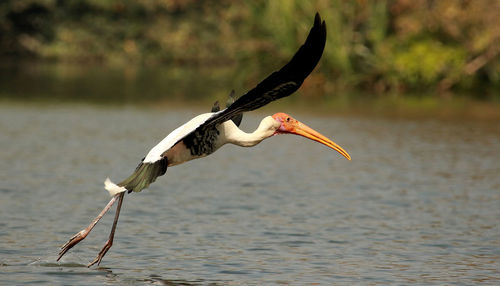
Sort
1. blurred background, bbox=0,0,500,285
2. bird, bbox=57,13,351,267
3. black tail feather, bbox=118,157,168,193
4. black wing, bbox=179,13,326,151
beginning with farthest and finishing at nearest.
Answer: blurred background, bbox=0,0,500,285 < black tail feather, bbox=118,157,168,193 < bird, bbox=57,13,351,267 < black wing, bbox=179,13,326,151

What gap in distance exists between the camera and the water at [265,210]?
10.2 metres

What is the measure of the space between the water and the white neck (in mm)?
Answer: 1177

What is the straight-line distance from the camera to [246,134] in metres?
10.1

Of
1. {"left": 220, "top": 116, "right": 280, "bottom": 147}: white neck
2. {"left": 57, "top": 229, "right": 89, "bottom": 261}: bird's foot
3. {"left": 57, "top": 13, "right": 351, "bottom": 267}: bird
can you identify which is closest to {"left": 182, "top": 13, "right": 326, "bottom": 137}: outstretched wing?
{"left": 57, "top": 13, "right": 351, "bottom": 267}: bird

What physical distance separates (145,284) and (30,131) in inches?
520

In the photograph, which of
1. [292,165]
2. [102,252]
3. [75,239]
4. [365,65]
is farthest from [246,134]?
[365,65]

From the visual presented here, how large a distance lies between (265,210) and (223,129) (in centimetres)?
394

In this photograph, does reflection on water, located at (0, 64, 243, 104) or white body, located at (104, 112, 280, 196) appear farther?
reflection on water, located at (0, 64, 243, 104)

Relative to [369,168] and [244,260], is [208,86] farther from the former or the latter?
[244,260]

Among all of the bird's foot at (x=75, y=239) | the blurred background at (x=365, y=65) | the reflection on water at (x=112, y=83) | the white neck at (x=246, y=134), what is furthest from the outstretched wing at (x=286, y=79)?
the reflection on water at (x=112, y=83)

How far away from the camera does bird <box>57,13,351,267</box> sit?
349 inches

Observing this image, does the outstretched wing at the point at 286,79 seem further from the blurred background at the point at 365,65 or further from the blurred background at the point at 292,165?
the blurred background at the point at 365,65

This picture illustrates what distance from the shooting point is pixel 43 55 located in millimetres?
52344

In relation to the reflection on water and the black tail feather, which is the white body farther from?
the reflection on water
